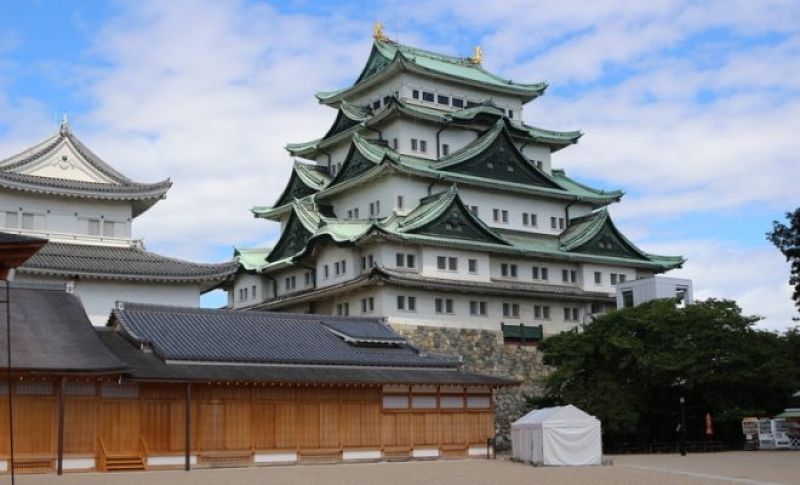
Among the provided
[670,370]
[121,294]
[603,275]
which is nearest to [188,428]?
[121,294]

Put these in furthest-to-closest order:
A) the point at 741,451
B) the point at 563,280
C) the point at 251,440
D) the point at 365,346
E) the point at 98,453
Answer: the point at 563,280
the point at 741,451
the point at 365,346
the point at 251,440
the point at 98,453

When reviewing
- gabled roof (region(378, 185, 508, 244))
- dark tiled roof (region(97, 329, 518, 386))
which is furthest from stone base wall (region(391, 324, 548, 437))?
dark tiled roof (region(97, 329, 518, 386))

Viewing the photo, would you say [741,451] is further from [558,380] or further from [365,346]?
[365,346]

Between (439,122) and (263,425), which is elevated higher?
(439,122)

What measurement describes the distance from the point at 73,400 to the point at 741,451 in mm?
29746

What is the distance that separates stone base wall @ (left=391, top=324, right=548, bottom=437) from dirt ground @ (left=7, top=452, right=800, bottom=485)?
14.3 metres

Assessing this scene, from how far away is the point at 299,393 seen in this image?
36.9 meters

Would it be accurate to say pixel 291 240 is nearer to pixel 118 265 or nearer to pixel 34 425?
pixel 118 265

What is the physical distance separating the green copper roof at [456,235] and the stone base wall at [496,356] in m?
4.88

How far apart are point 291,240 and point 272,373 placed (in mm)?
25515

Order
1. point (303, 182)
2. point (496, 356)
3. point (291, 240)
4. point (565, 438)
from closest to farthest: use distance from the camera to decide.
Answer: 1. point (565, 438)
2. point (496, 356)
3. point (291, 240)
4. point (303, 182)

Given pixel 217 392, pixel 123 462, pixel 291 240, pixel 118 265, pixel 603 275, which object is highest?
pixel 291 240

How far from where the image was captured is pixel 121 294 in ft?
153

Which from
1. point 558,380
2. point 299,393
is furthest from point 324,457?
point 558,380
